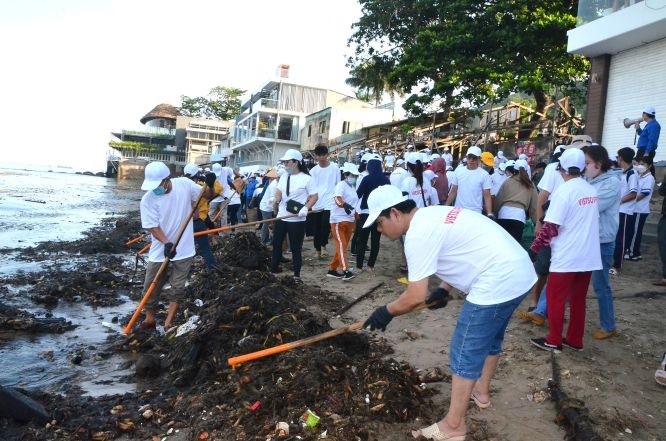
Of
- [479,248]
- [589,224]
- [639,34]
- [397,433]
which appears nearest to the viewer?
[479,248]

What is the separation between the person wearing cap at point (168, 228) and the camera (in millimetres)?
5246

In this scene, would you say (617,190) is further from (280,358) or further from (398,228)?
(280,358)

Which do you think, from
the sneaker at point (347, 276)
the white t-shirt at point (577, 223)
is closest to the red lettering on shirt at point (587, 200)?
the white t-shirt at point (577, 223)

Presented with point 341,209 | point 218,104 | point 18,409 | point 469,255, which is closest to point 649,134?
point 341,209

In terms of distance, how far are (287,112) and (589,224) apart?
3844cm

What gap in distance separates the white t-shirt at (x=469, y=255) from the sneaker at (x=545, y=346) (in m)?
1.75

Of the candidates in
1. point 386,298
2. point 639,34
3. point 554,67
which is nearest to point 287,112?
point 554,67

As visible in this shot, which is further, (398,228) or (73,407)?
(73,407)

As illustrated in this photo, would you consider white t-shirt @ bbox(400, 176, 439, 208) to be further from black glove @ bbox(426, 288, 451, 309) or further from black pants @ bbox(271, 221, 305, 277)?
black glove @ bbox(426, 288, 451, 309)

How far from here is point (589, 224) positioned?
4.09m

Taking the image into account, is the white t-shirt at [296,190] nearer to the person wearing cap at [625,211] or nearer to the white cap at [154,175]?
the white cap at [154,175]

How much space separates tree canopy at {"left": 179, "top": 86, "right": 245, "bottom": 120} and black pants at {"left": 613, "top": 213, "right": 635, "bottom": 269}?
63411 mm

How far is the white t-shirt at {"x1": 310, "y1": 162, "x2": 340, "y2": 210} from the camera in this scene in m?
7.84

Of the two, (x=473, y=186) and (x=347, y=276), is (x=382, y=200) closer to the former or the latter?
(x=473, y=186)
